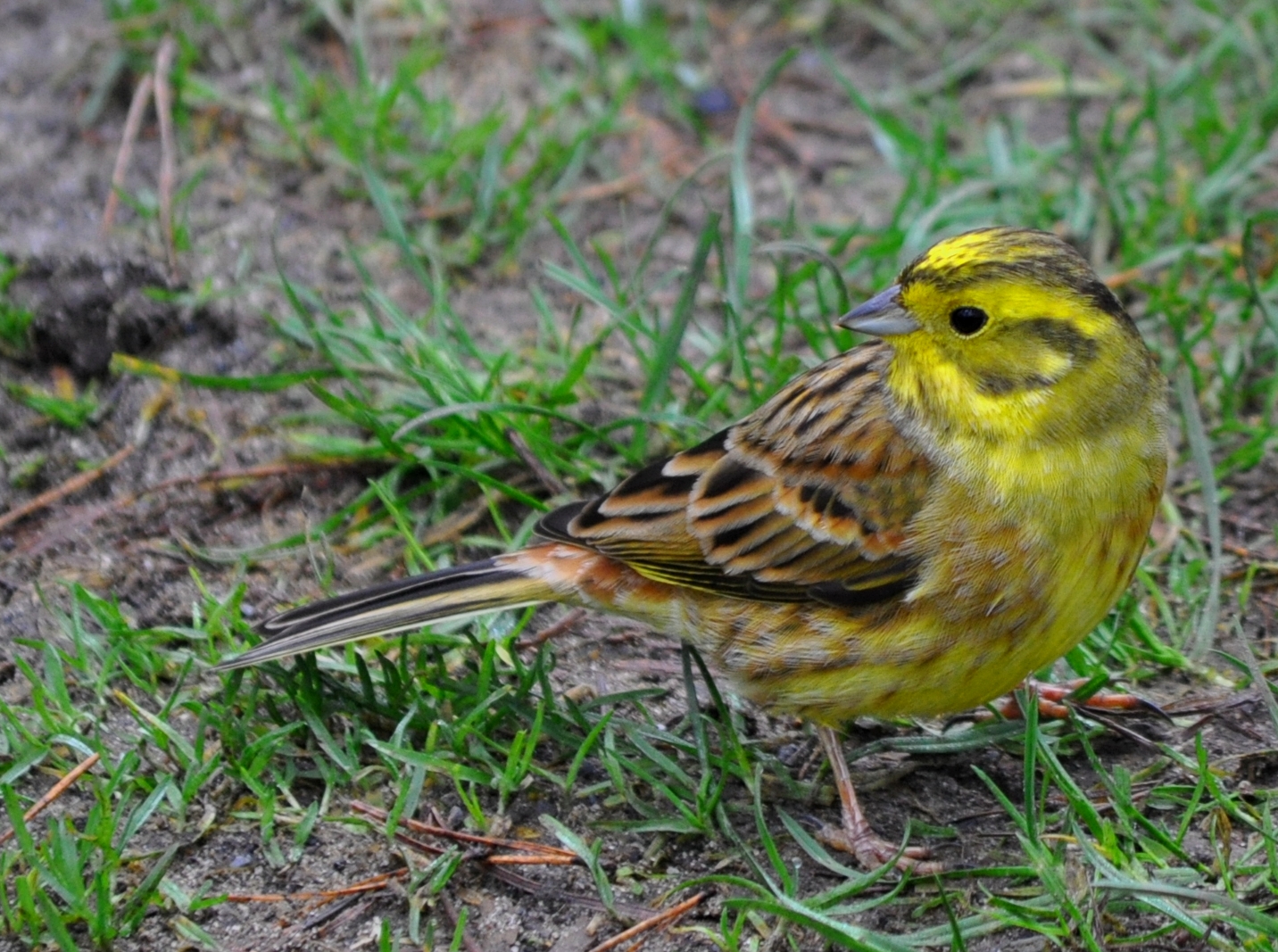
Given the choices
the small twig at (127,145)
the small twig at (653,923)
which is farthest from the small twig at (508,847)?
the small twig at (127,145)

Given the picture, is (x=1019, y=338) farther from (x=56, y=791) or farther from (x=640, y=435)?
(x=56, y=791)

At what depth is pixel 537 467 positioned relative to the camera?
5.21 meters

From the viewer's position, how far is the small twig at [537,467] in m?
5.20

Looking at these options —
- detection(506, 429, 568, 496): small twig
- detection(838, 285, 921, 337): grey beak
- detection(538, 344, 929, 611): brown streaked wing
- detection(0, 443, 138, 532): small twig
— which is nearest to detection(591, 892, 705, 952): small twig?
detection(538, 344, 929, 611): brown streaked wing

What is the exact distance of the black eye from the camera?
3988 mm

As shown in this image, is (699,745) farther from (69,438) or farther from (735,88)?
(735,88)

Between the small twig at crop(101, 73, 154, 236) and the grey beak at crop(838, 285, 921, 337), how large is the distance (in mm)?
3155

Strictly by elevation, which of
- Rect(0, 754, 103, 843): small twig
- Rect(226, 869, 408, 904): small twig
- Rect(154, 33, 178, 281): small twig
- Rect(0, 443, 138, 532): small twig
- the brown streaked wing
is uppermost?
Rect(154, 33, 178, 281): small twig

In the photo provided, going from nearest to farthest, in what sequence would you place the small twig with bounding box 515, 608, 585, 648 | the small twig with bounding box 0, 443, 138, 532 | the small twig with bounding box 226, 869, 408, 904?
the small twig with bounding box 226, 869, 408, 904 < the small twig with bounding box 515, 608, 585, 648 < the small twig with bounding box 0, 443, 138, 532

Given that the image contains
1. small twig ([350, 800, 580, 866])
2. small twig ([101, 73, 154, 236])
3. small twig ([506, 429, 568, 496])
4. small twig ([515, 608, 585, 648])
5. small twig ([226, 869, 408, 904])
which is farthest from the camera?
small twig ([101, 73, 154, 236])

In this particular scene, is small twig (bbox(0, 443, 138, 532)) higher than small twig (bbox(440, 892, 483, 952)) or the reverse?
higher

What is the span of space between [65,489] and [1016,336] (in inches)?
117

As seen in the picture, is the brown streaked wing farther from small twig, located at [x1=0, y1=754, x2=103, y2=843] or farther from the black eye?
small twig, located at [x1=0, y1=754, x2=103, y2=843]

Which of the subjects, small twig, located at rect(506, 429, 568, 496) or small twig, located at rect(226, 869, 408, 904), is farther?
small twig, located at rect(506, 429, 568, 496)
